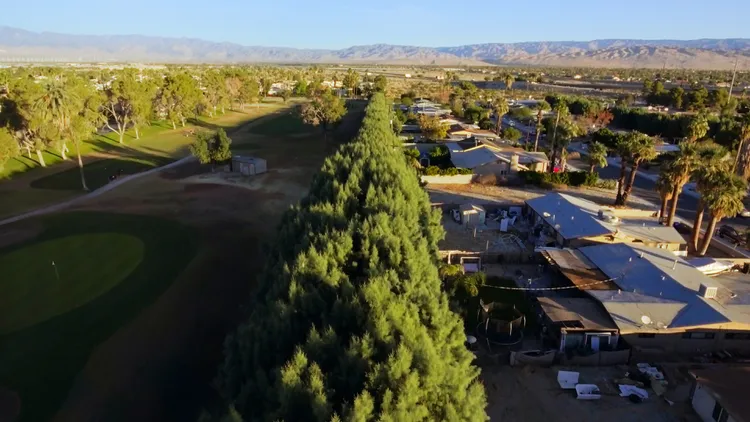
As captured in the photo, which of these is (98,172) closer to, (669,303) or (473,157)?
(473,157)

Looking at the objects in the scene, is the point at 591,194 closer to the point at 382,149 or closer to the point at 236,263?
the point at 382,149

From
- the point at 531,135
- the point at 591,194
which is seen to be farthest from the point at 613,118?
the point at 591,194

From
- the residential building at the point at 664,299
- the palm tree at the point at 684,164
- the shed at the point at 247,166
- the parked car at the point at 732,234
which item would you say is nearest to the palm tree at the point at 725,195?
the palm tree at the point at 684,164

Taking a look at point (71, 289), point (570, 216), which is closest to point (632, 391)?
point (570, 216)

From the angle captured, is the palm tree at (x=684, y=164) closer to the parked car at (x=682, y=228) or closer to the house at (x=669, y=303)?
the parked car at (x=682, y=228)

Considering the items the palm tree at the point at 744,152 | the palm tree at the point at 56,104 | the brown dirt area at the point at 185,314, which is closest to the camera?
the brown dirt area at the point at 185,314
